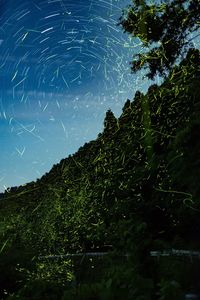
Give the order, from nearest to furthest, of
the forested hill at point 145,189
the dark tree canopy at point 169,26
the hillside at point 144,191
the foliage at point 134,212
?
the foliage at point 134,212, the hillside at point 144,191, the forested hill at point 145,189, the dark tree canopy at point 169,26

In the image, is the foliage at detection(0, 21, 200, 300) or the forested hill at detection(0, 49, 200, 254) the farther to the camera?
the forested hill at detection(0, 49, 200, 254)

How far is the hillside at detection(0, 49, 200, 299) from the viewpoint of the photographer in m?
10.2

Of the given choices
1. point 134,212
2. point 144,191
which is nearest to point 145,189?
point 144,191

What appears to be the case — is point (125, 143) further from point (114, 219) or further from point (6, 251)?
point (6, 251)

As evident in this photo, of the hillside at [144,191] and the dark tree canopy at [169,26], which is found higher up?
the dark tree canopy at [169,26]

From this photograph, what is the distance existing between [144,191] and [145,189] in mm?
80

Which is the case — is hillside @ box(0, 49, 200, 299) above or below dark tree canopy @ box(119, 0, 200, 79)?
below

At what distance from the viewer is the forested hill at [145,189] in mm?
10266

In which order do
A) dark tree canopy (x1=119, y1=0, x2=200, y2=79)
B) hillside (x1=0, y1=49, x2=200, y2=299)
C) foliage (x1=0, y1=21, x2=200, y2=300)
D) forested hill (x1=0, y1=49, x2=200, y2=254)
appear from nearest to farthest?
foliage (x1=0, y1=21, x2=200, y2=300)
hillside (x1=0, y1=49, x2=200, y2=299)
forested hill (x1=0, y1=49, x2=200, y2=254)
dark tree canopy (x1=119, y1=0, x2=200, y2=79)

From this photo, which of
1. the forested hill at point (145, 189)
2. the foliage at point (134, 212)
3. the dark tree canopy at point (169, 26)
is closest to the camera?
the foliage at point (134, 212)

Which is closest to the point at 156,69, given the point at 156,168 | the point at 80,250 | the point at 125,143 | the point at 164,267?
the point at 125,143

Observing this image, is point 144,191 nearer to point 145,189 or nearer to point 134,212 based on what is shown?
point 145,189

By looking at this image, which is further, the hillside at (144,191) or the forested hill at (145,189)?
the forested hill at (145,189)

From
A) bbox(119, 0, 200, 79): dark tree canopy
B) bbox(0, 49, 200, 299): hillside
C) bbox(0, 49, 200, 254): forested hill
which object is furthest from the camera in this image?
bbox(119, 0, 200, 79): dark tree canopy
